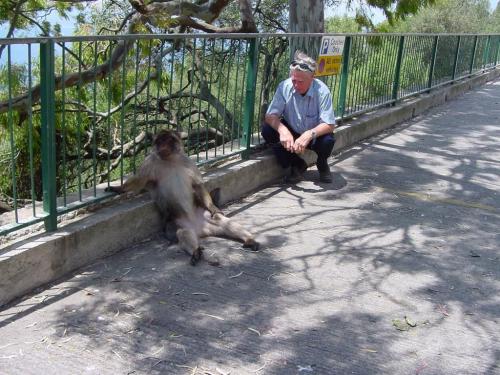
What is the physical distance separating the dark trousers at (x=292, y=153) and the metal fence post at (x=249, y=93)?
0.88 feet

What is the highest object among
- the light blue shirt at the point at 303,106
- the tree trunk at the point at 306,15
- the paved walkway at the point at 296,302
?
the tree trunk at the point at 306,15

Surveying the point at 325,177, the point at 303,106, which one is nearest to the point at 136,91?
the point at 303,106

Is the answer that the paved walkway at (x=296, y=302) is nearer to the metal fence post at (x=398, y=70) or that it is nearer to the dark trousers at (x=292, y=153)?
the dark trousers at (x=292, y=153)

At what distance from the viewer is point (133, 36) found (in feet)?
15.5

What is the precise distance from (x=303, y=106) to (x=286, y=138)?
1.78ft

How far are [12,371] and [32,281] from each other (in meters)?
0.96

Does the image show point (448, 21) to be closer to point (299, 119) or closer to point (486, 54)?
point (486, 54)

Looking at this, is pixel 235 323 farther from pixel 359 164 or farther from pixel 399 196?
pixel 359 164

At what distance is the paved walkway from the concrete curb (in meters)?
0.11

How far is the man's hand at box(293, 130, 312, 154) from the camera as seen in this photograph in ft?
21.0

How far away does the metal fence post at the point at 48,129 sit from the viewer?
4051mm

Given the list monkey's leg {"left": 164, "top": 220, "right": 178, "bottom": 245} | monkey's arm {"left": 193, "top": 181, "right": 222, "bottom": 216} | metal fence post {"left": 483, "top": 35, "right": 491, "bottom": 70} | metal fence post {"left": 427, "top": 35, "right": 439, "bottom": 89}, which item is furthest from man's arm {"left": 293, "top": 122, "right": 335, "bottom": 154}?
metal fence post {"left": 483, "top": 35, "right": 491, "bottom": 70}

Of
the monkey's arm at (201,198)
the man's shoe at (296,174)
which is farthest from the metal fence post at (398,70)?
the monkey's arm at (201,198)

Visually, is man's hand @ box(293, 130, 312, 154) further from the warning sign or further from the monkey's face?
the monkey's face
